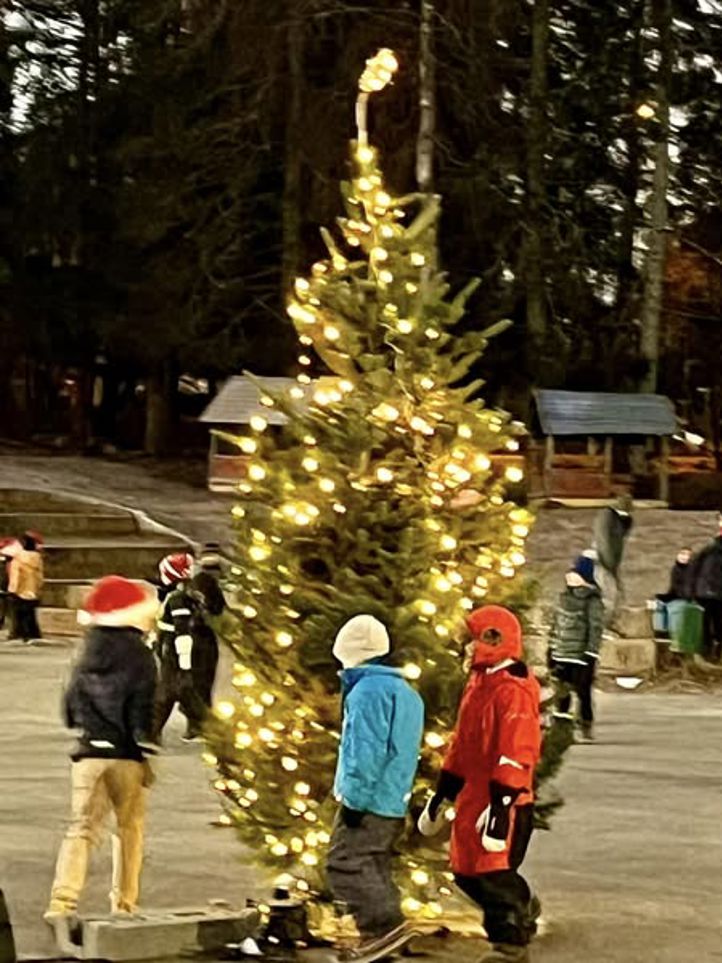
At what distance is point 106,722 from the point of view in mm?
8266

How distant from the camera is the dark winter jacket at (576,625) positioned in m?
16.2

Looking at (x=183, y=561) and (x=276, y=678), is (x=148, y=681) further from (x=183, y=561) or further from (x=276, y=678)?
(x=183, y=561)

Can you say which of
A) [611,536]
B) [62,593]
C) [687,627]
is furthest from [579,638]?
[62,593]

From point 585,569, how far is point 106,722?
349 inches

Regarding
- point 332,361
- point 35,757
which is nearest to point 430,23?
point 35,757

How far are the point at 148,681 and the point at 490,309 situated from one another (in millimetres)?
31632

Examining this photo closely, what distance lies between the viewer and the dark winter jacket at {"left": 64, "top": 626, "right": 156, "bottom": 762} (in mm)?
8266

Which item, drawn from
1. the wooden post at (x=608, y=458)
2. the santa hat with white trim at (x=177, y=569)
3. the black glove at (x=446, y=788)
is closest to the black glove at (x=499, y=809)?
the black glove at (x=446, y=788)

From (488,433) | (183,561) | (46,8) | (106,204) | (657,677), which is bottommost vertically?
(657,677)

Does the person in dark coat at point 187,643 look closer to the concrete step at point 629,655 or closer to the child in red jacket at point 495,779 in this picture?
the child in red jacket at point 495,779

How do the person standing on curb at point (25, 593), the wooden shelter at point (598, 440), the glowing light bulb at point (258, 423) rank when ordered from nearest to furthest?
the glowing light bulb at point (258, 423)
the person standing on curb at point (25, 593)
the wooden shelter at point (598, 440)

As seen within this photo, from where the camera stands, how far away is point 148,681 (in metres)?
8.34

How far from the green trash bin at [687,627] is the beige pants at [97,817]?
13.5 metres

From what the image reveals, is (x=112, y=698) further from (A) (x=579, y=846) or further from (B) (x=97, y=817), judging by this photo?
(A) (x=579, y=846)
